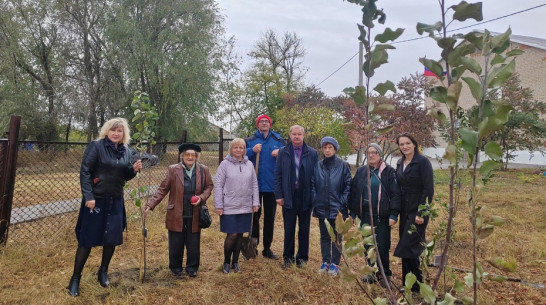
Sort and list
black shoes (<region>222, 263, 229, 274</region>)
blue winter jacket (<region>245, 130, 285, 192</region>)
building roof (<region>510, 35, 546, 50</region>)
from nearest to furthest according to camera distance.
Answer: black shoes (<region>222, 263, 229, 274</region>)
blue winter jacket (<region>245, 130, 285, 192</region>)
building roof (<region>510, 35, 546, 50</region>)

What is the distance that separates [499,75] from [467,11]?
0.21 m

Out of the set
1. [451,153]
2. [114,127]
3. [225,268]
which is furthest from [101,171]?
[451,153]

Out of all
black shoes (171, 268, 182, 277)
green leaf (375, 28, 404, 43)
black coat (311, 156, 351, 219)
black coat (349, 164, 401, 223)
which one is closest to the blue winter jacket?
black coat (311, 156, 351, 219)

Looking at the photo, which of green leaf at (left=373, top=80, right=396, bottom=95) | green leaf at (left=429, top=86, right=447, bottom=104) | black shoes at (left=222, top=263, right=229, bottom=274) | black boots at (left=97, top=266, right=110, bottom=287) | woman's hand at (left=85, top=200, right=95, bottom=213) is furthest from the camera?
black shoes at (left=222, top=263, right=229, bottom=274)

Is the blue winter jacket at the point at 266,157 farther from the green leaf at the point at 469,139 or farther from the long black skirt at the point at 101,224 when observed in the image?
the green leaf at the point at 469,139

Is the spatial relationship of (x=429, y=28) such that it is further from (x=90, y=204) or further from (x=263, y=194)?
(x=263, y=194)

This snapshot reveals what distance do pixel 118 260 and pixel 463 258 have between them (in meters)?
4.29

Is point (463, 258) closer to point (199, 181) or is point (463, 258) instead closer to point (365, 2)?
point (199, 181)

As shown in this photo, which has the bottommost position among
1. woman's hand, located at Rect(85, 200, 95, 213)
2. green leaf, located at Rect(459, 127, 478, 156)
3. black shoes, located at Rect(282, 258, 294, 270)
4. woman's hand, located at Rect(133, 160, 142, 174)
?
black shoes, located at Rect(282, 258, 294, 270)

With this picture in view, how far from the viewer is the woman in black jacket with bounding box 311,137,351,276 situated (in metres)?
3.91

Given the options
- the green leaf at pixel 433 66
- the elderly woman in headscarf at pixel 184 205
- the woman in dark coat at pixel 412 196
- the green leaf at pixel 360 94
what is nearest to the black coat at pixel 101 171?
the elderly woman in headscarf at pixel 184 205

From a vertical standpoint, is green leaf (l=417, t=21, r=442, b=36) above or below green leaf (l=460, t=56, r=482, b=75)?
above

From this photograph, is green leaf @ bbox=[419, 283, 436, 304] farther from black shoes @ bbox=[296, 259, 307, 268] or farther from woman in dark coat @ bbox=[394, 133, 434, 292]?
black shoes @ bbox=[296, 259, 307, 268]

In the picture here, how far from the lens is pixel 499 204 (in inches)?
319
